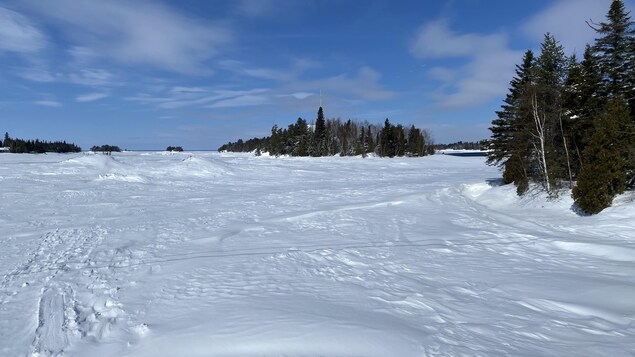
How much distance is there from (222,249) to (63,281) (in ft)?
10.8

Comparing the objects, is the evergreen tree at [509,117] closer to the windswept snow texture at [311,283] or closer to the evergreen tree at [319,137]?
the windswept snow texture at [311,283]

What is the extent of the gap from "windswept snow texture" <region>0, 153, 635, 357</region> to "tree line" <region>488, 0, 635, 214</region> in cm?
257

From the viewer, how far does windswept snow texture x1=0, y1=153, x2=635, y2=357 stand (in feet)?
13.8

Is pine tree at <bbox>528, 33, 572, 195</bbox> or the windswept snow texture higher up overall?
pine tree at <bbox>528, 33, 572, 195</bbox>

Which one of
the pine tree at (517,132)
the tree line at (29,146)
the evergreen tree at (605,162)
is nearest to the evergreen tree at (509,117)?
the pine tree at (517,132)

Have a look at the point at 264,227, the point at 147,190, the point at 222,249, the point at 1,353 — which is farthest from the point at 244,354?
the point at 147,190

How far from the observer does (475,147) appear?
19050cm

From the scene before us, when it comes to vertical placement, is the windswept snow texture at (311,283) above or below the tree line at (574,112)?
below

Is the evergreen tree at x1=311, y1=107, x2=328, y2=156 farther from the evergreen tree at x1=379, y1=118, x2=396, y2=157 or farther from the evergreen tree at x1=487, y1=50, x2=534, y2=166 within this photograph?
the evergreen tree at x1=487, y1=50, x2=534, y2=166

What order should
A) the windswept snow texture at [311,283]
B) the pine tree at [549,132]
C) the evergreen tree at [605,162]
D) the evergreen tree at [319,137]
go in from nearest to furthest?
the windswept snow texture at [311,283]
the evergreen tree at [605,162]
the pine tree at [549,132]
the evergreen tree at [319,137]

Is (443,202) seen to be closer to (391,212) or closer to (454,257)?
(391,212)

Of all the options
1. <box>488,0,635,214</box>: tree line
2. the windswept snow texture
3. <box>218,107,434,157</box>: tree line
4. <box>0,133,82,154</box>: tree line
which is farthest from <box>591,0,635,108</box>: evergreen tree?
<box>0,133,82,154</box>: tree line

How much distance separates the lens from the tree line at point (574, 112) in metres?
13.8

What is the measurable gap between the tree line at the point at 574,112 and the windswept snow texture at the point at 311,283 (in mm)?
2571
